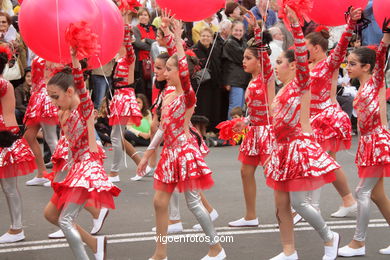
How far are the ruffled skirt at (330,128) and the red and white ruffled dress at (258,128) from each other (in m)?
0.61

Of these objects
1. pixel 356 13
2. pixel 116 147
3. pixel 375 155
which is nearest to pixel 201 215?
pixel 375 155

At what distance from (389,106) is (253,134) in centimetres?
629

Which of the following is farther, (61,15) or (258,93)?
(258,93)

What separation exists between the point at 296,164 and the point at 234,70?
718 centimetres

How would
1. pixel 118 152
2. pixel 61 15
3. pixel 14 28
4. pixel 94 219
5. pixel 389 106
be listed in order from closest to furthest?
pixel 61 15
pixel 94 219
pixel 118 152
pixel 14 28
pixel 389 106

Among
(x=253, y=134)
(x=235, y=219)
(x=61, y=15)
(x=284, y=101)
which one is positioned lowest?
(x=235, y=219)

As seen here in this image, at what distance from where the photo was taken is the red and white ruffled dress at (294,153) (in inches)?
232

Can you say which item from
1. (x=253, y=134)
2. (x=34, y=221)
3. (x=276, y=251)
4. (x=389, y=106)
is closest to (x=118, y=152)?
(x=34, y=221)

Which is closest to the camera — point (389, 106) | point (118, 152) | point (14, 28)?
point (118, 152)

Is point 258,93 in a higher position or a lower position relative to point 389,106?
higher

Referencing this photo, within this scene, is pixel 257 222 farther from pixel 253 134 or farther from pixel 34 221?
pixel 34 221

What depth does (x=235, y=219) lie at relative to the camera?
769 centimetres

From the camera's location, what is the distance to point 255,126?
7.30m

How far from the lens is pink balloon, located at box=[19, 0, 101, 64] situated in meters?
5.72
